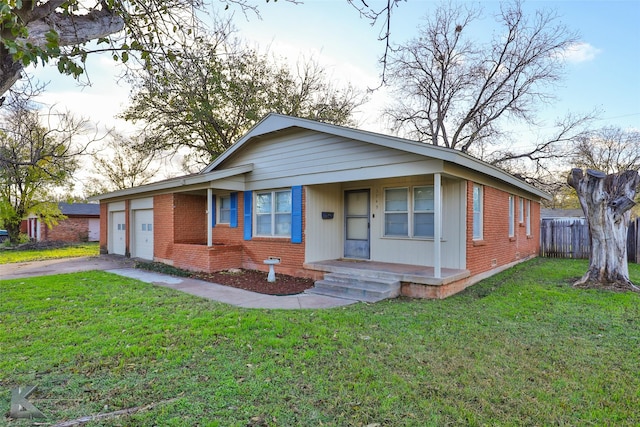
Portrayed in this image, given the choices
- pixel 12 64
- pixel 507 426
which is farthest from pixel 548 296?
pixel 12 64

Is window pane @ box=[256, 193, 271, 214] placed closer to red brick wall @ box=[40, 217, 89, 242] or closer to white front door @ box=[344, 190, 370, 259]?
white front door @ box=[344, 190, 370, 259]

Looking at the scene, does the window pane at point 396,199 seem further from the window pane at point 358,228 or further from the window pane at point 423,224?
the window pane at point 358,228

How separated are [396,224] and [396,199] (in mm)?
667

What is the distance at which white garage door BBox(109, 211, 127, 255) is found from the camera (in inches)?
563

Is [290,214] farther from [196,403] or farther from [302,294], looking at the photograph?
[196,403]

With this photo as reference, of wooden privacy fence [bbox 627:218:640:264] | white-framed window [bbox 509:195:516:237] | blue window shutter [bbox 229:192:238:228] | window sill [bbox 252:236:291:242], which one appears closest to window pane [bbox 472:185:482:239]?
white-framed window [bbox 509:195:516:237]

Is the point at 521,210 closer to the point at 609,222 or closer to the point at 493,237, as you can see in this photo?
the point at 493,237

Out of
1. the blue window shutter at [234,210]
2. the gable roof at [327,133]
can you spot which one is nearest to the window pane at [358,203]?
the gable roof at [327,133]

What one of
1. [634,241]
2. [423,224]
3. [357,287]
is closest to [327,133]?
[423,224]

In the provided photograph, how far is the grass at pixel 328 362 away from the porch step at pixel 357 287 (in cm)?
57

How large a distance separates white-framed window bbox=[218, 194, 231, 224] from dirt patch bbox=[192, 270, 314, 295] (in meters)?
2.29

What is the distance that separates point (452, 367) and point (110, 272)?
9955mm

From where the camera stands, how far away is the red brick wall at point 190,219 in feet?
38.3

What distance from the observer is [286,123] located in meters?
9.20
